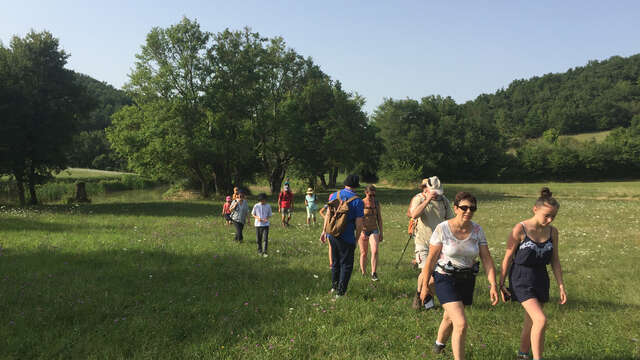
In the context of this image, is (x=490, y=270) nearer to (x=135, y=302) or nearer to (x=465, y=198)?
(x=465, y=198)

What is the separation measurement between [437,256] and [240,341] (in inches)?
120

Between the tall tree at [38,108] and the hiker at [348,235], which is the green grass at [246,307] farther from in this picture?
the tall tree at [38,108]

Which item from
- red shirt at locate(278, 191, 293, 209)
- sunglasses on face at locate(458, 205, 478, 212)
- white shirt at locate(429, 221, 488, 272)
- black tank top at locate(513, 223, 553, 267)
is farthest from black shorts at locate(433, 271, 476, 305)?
red shirt at locate(278, 191, 293, 209)

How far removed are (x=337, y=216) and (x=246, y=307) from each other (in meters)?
Result: 2.30

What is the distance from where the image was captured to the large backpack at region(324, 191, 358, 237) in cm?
709

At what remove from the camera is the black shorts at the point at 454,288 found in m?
4.59

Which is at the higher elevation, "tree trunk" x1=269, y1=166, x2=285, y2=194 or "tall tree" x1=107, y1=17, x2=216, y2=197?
"tall tree" x1=107, y1=17, x2=216, y2=197

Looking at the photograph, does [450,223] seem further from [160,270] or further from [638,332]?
[160,270]

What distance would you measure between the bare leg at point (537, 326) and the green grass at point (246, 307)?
996 mm

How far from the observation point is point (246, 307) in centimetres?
695

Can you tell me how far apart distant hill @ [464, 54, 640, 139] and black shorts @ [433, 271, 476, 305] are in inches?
4182

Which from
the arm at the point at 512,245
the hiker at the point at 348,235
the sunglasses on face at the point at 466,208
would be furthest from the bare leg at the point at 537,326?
the hiker at the point at 348,235

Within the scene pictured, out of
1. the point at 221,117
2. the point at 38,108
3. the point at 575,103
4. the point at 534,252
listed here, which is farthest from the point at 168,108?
the point at 575,103

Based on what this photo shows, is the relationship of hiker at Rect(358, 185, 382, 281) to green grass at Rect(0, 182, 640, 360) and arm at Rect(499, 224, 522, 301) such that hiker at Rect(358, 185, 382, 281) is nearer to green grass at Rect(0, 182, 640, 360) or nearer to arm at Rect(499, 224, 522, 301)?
green grass at Rect(0, 182, 640, 360)
